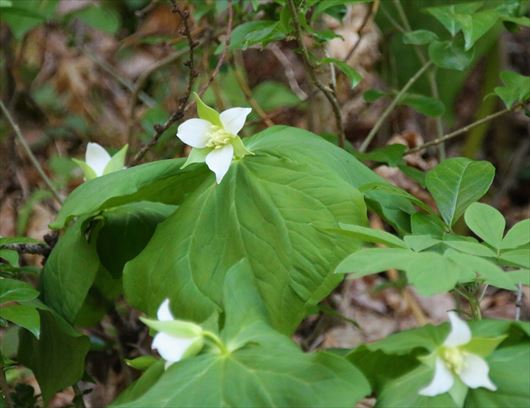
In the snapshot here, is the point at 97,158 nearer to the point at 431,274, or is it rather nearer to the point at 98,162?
the point at 98,162

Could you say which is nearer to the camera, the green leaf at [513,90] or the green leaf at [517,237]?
the green leaf at [517,237]

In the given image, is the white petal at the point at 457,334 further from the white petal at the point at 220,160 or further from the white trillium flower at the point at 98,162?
the white trillium flower at the point at 98,162

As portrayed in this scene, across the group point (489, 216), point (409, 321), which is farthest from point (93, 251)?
point (409, 321)

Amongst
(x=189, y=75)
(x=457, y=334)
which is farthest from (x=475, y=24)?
(x=457, y=334)

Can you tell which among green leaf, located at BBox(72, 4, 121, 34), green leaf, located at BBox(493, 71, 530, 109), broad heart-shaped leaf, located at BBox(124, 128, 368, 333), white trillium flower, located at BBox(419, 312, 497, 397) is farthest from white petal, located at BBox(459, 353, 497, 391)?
green leaf, located at BBox(72, 4, 121, 34)

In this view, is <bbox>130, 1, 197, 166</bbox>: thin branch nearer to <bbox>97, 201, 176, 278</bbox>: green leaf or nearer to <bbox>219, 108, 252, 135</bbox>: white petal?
<bbox>97, 201, 176, 278</bbox>: green leaf

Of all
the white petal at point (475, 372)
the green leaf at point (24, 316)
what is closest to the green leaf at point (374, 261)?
the white petal at point (475, 372)

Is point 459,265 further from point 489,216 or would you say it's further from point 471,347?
point 489,216
